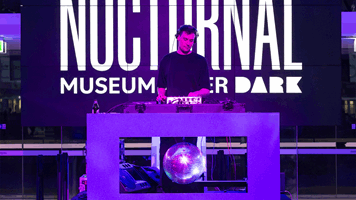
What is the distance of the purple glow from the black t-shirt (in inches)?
46.4

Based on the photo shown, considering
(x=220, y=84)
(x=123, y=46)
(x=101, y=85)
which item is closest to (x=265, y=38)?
(x=220, y=84)

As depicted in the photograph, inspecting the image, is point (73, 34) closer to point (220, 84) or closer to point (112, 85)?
point (112, 85)

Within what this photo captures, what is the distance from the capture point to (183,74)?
2707 millimetres

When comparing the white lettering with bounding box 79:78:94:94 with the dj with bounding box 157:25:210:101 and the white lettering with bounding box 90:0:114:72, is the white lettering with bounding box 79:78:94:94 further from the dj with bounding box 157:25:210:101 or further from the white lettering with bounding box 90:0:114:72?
the dj with bounding box 157:25:210:101

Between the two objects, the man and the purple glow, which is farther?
the man

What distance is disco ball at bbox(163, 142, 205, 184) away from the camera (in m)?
1.54

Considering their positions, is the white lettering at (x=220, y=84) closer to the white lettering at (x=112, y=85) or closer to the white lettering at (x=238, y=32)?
the white lettering at (x=238, y=32)

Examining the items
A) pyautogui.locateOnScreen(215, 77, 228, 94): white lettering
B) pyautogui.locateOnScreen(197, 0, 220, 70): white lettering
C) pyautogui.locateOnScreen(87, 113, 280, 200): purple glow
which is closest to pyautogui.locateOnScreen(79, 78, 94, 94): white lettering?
pyautogui.locateOnScreen(197, 0, 220, 70): white lettering

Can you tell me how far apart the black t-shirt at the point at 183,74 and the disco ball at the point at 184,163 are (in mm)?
1123

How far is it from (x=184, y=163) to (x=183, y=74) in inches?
49.7

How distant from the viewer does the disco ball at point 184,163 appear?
5.05 feet

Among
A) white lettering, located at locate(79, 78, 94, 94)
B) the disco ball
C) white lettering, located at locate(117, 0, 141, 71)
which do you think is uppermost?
white lettering, located at locate(117, 0, 141, 71)

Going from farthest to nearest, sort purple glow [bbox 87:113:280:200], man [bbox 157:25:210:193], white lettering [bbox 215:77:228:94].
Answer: white lettering [bbox 215:77:228:94], man [bbox 157:25:210:193], purple glow [bbox 87:113:280:200]

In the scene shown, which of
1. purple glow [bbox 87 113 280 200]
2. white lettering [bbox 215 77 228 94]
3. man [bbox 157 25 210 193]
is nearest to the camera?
purple glow [bbox 87 113 280 200]
